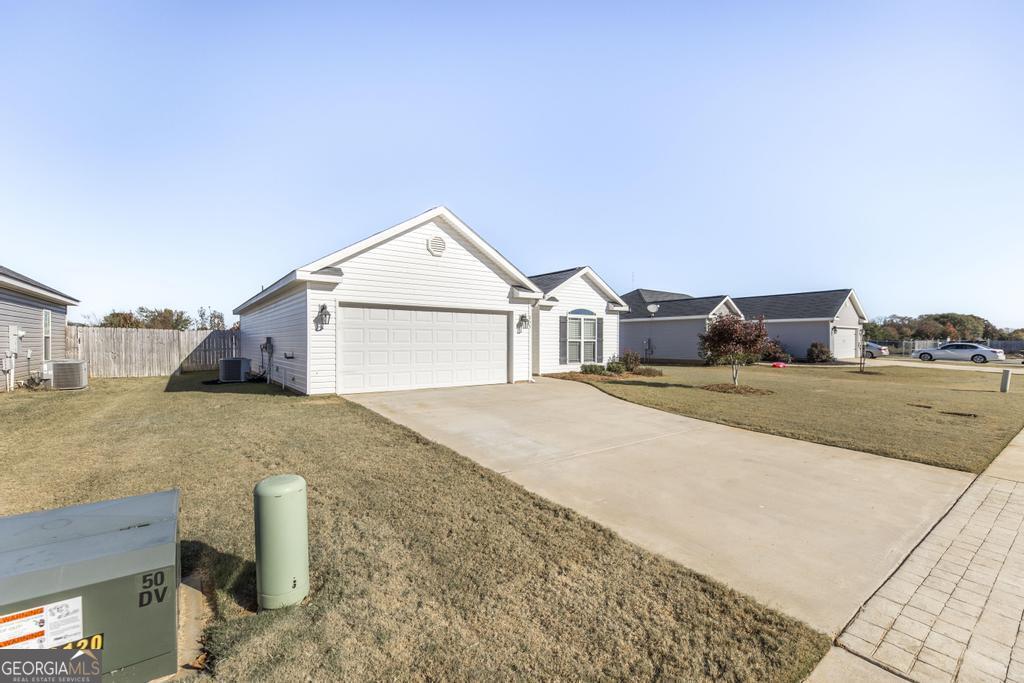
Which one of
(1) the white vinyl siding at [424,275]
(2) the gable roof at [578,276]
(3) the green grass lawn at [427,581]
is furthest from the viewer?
(2) the gable roof at [578,276]

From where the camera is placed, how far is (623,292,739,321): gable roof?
2656 centimetres

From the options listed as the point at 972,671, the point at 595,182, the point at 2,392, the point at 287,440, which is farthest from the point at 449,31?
the point at 2,392

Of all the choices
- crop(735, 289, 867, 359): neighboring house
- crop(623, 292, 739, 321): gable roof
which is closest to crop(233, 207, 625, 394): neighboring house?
crop(623, 292, 739, 321): gable roof

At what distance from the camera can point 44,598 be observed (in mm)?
1777

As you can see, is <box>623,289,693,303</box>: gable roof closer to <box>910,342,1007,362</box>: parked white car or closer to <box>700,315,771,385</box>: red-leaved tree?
<box>700,315,771,385</box>: red-leaved tree

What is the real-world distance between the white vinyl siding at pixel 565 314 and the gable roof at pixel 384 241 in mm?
3378

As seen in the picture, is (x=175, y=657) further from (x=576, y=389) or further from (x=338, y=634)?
(x=576, y=389)

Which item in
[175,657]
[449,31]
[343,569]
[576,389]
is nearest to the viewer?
[175,657]

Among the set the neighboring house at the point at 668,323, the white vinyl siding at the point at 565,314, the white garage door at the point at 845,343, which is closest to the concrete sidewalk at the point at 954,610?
the white vinyl siding at the point at 565,314

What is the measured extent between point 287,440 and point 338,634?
16.3 ft

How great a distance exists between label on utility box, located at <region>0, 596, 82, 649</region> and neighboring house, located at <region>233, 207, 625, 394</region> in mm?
9788

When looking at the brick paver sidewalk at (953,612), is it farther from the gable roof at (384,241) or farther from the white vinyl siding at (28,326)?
the white vinyl siding at (28,326)

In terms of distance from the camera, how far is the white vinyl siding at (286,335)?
11.5 m

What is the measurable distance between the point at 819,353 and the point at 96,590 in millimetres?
34815
